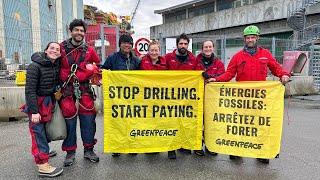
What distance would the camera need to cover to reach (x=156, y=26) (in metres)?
61.8

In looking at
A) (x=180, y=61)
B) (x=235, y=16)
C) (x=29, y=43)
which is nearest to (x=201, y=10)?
(x=235, y=16)

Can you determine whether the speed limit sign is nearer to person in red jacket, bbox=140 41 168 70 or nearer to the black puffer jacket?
person in red jacket, bbox=140 41 168 70

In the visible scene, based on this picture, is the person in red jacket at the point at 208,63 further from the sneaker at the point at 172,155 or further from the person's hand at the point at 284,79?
the person's hand at the point at 284,79

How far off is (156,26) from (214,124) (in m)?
58.2

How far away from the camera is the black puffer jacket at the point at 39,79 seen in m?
4.15

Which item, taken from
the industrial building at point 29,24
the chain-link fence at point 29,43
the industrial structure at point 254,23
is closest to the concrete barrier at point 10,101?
the chain-link fence at point 29,43

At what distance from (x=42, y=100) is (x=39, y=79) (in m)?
0.28

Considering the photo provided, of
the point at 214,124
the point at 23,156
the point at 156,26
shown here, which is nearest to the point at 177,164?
the point at 214,124

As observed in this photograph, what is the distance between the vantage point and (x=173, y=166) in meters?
4.68

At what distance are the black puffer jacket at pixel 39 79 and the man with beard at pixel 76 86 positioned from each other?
0.67 feet

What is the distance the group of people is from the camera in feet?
14.0

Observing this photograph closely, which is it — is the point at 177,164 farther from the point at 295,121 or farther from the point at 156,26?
the point at 156,26

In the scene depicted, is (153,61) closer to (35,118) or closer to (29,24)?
(35,118)

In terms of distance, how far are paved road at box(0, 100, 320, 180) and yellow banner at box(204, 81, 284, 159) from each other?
0.82 feet
